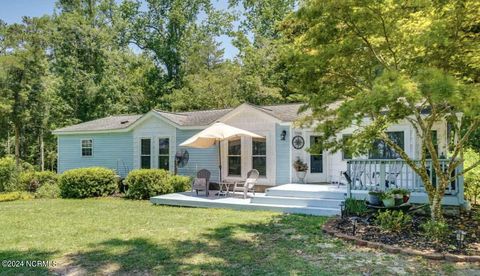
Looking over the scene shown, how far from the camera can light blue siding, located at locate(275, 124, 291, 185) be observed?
40.9 feet

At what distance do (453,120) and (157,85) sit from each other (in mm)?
27177

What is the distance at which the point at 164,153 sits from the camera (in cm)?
1540

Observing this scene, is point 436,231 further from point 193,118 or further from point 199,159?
point 193,118

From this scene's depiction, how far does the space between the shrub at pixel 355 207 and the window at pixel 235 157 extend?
568cm

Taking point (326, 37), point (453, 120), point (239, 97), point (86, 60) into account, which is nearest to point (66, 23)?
point (86, 60)

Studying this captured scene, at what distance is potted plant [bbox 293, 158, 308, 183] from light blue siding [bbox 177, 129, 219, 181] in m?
3.29

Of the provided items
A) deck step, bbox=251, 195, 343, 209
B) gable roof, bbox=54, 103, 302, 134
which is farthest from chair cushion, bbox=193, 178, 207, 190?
gable roof, bbox=54, 103, 302, 134

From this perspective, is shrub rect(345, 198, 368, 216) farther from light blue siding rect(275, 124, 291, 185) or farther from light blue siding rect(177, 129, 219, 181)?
light blue siding rect(177, 129, 219, 181)

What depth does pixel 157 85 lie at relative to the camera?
31.3 m

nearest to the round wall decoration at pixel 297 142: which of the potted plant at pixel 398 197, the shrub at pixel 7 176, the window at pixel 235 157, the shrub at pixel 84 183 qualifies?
the window at pixel 235 157

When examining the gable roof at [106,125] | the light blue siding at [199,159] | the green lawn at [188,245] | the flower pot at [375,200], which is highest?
the gable roof at [106,125]

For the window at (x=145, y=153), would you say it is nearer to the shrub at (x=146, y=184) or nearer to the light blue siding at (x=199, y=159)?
the light blue siding at (x=199, y=159)

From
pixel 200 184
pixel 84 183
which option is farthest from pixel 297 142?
pixel 84 183

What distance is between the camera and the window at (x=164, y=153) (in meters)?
15.3
